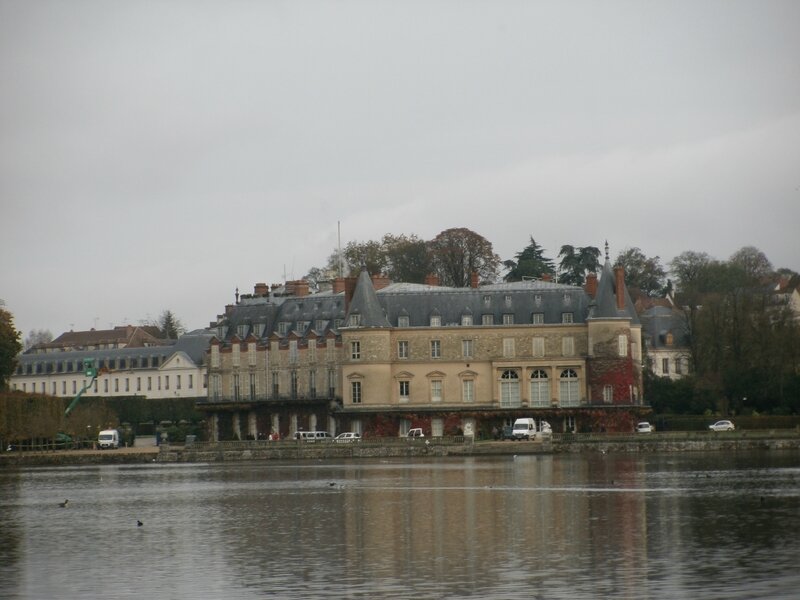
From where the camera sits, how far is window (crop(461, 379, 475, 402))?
312 ft

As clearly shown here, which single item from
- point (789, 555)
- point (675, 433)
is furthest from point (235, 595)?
point (675, 433)

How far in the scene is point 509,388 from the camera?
9481 cm

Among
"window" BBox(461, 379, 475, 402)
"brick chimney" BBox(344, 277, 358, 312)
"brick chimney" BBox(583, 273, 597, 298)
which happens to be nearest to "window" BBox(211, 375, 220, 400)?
"brick chimney" BBox(344, 277, 358, 312)

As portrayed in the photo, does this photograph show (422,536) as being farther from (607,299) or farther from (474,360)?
(474,360)

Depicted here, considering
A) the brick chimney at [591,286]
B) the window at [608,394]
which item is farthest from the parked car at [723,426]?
the brick chimney at [591,286]

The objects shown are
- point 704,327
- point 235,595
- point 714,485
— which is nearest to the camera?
point 235,595

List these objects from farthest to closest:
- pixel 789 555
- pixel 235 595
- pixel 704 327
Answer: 1. pixel 704 327
2. pixel 789 555
3. pixel 235 595

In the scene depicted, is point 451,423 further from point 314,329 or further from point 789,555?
point 789,555

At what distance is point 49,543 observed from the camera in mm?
40844

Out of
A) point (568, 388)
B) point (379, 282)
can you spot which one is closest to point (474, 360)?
point (568, 388)

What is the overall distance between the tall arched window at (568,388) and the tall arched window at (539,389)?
2.77ft

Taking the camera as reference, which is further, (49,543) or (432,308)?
(432,308)

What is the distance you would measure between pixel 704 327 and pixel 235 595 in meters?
71.8

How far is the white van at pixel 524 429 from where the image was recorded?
8931 cm
